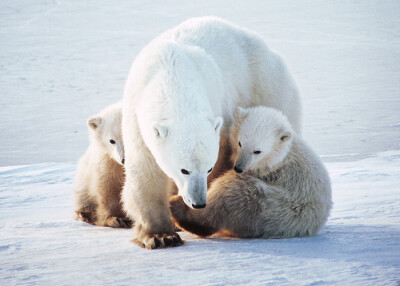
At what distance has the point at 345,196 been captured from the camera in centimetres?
441

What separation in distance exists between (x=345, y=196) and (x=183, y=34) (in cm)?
178

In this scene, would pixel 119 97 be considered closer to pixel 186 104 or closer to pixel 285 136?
pixel 285 136

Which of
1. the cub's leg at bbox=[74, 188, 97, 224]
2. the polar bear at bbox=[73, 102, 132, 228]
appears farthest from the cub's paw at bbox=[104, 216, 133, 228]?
the cub's leg at bbox=[74, 188, 97, 224]

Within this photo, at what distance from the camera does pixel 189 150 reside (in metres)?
2.62

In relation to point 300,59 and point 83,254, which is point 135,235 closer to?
point 83,254

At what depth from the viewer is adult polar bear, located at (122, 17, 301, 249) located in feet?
8.80

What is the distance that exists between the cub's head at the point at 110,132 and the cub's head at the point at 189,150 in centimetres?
110

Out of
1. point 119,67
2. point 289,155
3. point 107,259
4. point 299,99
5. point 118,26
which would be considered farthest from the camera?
point 118,26

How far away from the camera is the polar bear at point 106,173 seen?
156 inches

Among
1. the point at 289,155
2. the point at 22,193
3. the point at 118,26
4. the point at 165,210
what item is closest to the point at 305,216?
the point at 289,155

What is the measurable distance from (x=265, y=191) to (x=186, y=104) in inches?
31.9

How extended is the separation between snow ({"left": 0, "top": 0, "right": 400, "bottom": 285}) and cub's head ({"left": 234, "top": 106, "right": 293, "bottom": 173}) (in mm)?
513

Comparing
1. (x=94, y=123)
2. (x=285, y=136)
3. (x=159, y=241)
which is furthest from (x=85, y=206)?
(x=285, y=136)

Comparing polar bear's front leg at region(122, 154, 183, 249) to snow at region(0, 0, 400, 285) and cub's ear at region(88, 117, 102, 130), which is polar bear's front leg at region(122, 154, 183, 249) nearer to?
snow at region(0, 0, 400, 285)
